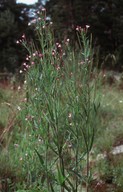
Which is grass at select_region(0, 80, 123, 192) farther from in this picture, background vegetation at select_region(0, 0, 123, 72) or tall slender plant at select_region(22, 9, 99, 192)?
background vegetation at select_region(0, 0, 123, 72)

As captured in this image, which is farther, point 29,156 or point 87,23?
point 87,23

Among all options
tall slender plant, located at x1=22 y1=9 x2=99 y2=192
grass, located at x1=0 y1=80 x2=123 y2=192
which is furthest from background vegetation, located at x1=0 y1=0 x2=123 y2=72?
tall slender plant, located at x1=22 y1=9 x2=99 y2=192

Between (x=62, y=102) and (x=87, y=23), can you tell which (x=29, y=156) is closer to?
(x=62, y=102)

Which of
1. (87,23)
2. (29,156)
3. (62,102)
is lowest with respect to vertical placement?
(29,156)

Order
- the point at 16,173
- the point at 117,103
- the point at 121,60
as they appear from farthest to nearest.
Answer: the point at 121,60 < the point at 117,103 < the point at 16,173

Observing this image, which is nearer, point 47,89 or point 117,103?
point 47,89

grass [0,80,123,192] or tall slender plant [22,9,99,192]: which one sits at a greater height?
tall slender plant [22,9,99,192]

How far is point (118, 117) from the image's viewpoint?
23.0 feet

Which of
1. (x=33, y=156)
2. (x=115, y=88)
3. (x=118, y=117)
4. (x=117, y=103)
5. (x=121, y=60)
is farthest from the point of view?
(x=121, y=60)

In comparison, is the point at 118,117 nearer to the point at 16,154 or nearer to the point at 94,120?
the point at 16,154

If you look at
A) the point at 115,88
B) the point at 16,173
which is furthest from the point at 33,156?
the point at 115,88

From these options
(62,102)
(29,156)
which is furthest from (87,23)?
(62,102)

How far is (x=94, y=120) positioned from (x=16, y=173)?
1483 millimetres

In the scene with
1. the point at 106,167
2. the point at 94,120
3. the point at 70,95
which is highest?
the point at 70,95
